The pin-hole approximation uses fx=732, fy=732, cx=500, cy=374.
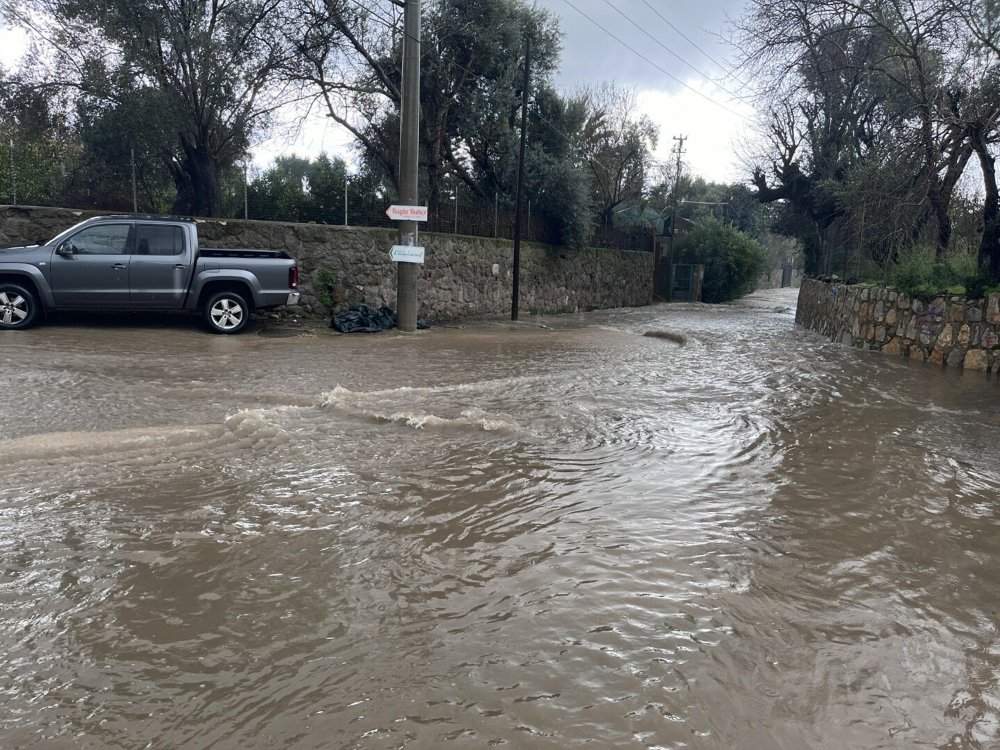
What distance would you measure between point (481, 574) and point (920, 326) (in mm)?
12138

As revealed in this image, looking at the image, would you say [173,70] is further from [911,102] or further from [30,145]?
[911,102]

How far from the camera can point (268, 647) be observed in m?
2.76

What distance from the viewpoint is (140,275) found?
11.4 meters

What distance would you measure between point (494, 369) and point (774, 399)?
144 inches

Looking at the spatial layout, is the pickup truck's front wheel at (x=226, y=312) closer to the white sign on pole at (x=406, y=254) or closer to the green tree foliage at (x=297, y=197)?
the white sign on pole at (x=406, y=254)

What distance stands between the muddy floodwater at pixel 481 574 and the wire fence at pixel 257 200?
778 centimetres

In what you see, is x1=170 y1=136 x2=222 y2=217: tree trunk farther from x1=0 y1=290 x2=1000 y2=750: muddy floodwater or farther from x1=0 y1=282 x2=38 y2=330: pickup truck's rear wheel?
x1=0 y1=290 x2=1000 y2=750: muddy floodwater

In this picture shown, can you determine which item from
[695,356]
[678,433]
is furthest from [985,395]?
[678,433]

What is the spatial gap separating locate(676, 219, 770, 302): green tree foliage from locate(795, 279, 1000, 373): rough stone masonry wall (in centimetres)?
2270

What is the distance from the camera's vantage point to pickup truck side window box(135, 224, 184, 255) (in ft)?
37.6

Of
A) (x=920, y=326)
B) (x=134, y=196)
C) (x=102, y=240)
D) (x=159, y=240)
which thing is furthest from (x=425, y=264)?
(x=920, y=326)

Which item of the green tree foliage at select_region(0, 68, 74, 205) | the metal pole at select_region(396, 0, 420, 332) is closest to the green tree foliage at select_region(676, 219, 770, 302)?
the metal pole at select_region(396, 0, 420, 332)

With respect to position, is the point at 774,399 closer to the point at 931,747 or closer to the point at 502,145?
the point at 931,747

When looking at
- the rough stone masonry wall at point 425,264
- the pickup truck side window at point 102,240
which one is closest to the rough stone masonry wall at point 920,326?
the rough stone masonry wall at point 425,264
